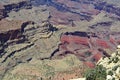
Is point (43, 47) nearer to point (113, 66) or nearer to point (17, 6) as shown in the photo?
point (17, 6)

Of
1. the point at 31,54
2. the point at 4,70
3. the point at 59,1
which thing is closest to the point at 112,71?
the point at 4,70

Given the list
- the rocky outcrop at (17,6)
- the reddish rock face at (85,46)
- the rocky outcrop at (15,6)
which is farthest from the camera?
the rocky outcrop at (17,6)

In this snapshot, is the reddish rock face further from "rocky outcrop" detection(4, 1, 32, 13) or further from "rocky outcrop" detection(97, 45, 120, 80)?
"rocky outcrop" detection(97, 45, 120, 80)

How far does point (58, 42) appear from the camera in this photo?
348ft

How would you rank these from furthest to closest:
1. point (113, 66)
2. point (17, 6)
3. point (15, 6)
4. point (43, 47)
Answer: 1. point (17, 6)
2. point (15, 6)
3. point (43, 47)
4. point (113, 66)

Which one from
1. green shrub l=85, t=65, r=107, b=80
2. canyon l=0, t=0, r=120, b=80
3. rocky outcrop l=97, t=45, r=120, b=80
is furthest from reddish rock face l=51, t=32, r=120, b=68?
green shrub l=85, t=65, r=107, b=80

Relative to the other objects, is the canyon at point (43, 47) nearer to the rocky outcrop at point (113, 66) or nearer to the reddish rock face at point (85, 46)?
the reddish rock face at point (85, 46)

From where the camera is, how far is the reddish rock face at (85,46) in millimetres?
102381

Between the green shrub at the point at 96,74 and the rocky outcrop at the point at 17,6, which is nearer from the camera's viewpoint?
the green shrub at the point at 96,74

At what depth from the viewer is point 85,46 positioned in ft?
379

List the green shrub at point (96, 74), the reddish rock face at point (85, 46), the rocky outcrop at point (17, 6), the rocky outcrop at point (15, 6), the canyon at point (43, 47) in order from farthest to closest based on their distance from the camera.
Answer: the rocky outcrop at point (17, 6)
the rocky outcrop at point (15, 6)
the reddish rock face at point (85, 46)
the canyon at point (43, 47)
the green shrub at point (96, 74)

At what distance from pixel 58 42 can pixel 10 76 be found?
28.4 meters

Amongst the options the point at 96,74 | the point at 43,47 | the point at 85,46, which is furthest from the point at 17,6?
the point at 96,74

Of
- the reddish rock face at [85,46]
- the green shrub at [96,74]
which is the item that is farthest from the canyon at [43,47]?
the green shrub at [96,74]
